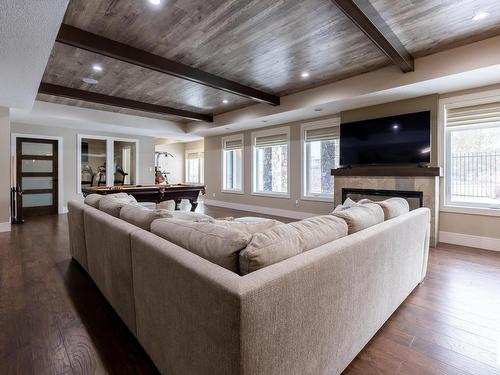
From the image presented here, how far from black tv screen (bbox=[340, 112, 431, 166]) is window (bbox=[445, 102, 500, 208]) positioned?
387 millimetres

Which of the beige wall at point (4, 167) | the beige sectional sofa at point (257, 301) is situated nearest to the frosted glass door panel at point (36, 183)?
the beige wall at point (4, 167)

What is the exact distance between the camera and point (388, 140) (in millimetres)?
4445

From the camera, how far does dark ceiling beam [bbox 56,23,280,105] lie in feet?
8.96

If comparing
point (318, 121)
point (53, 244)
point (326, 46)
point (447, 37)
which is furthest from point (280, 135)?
point (53, 244)

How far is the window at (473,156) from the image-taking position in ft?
12.3

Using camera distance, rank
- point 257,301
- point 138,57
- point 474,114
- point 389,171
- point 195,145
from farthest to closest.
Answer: point 195,145
point 389,171
point 474,114
point 138,57
point 257,301

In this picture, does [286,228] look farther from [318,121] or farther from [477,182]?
[318,121]

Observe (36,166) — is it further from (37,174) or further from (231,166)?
(231,166)

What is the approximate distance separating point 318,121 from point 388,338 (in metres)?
4.60

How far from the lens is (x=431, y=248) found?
3838mm

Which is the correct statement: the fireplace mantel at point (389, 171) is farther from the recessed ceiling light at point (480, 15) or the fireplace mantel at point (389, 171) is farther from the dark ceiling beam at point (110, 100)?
the dark ceiling beam at point (110, 100)

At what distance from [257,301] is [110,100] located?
564 centimetres

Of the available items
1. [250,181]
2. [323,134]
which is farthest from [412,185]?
[250,181]

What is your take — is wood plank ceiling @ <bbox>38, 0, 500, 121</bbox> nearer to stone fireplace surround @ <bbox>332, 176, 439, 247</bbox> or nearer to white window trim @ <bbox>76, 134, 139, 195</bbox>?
stone fireplace surround @ <bbox>332, 176, 439, 247</bbox>
